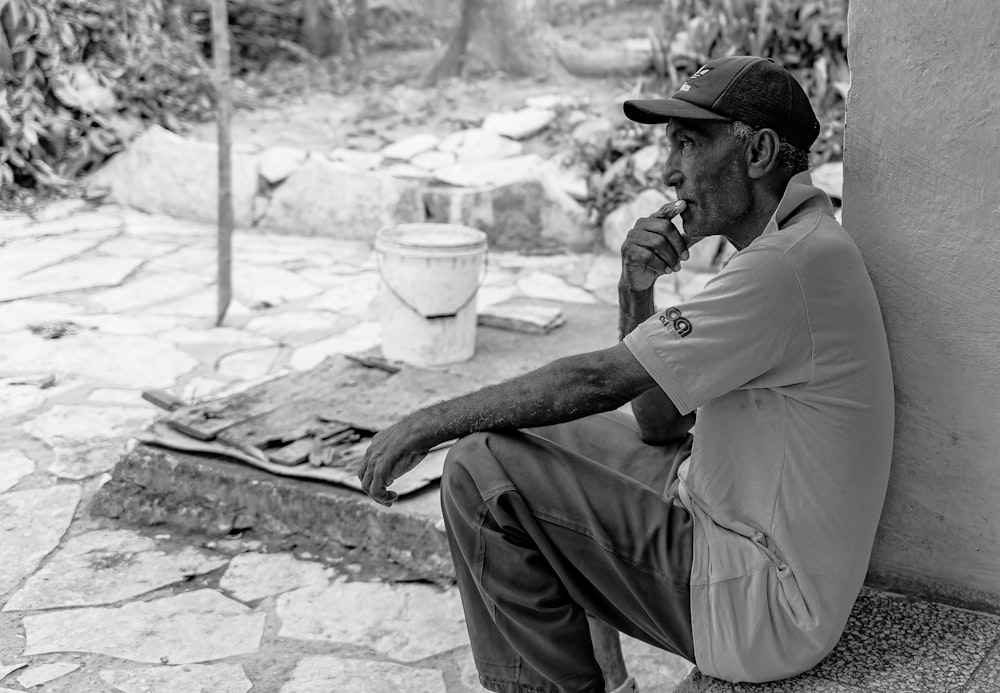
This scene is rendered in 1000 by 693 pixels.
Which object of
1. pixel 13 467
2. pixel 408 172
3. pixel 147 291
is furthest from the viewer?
pixel 408 172

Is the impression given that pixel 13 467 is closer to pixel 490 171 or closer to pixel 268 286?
pixel 268 286

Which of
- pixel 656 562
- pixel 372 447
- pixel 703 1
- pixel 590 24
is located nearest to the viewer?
pixel 656 562

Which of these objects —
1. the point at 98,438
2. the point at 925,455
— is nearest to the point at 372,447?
the point at 925,455

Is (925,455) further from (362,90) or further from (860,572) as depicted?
(362,90)

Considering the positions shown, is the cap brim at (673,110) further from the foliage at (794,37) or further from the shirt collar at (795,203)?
the foliage at (794,37)

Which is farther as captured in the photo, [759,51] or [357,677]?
[759,51]

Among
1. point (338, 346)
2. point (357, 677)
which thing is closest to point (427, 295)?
point (338, 346)

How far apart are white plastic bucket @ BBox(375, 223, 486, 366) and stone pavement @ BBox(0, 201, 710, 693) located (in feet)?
1.89

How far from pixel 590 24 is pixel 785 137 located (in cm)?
948

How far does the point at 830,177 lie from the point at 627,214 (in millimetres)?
1294

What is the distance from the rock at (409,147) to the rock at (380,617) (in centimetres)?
518

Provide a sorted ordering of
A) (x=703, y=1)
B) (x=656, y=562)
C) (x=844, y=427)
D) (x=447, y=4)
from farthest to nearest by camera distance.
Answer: (x=447, y=4) < (x=703, y=1) < (x=656, y=562) < (x=844, y=427)

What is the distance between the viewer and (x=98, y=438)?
170 inches

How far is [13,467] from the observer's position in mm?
4043
